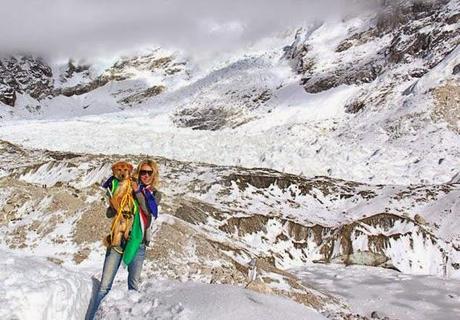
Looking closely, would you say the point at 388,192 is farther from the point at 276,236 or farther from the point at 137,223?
the point at 137,223

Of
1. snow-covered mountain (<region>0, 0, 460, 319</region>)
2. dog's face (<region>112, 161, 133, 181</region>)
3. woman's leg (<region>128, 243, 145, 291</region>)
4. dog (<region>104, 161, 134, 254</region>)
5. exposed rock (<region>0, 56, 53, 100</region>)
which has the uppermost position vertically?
exposed rock (<region>0, 56, 53, 100</region>)

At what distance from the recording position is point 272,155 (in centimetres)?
4728

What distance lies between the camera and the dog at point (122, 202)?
6.56 meters

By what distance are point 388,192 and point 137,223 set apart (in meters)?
26.5

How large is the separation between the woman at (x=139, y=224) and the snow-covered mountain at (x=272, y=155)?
34 cm

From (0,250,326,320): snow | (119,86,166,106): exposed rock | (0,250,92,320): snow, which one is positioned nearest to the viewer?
(0,250,92,320): snow

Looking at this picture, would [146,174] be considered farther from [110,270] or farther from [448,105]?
[448,105]

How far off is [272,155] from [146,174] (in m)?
40.8

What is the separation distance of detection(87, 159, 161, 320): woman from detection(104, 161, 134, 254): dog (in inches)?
2.9

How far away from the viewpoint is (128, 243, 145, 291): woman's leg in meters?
6.98

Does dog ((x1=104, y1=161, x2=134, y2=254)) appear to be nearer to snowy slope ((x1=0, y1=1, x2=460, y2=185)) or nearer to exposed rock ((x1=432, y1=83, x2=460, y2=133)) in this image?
snowy slope ((x1=0, y1=1, x2=460, y2=185))

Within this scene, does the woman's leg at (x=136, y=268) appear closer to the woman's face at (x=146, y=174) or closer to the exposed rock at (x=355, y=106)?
the woman's face at (x=146, y=174)

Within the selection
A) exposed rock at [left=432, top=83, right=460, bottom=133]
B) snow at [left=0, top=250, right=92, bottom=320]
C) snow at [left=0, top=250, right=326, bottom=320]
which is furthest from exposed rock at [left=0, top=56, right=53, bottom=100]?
snow at [left=0, top=250, right=326, bottom=320]

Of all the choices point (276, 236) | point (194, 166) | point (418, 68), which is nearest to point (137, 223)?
point (276, 236)
